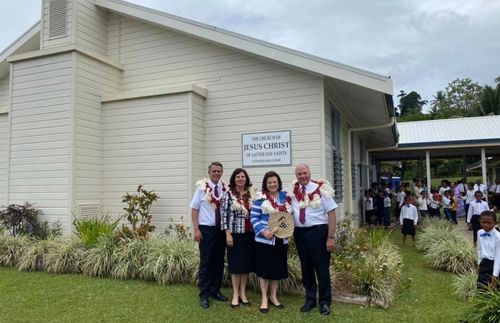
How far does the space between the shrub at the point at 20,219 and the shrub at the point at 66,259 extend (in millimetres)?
1771

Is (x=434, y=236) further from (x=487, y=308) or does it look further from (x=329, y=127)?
(x=487, y=308)

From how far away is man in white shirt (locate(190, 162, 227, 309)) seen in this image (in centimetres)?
522

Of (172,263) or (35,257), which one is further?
(35,257)

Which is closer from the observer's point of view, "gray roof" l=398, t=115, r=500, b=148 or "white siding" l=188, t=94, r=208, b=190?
"white siding" l=188, t=94, r=208, b=190

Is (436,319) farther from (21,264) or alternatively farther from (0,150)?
(0,150)

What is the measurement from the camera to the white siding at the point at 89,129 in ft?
27.8

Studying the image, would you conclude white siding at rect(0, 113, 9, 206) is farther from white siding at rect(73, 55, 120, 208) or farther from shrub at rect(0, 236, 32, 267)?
white siding at rect(73, 55, 120, 208)

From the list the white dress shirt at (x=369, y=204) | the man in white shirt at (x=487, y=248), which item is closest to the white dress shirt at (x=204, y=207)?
the man in white shirt at (x=487, y=248)

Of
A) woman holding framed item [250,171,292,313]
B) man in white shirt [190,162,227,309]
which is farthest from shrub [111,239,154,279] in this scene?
woman holding framed item [250,171,292,313]

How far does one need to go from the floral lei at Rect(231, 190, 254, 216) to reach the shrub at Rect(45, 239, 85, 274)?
3401 mm

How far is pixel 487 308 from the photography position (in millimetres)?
3996

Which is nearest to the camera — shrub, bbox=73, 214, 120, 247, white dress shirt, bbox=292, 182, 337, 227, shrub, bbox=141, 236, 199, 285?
white dress shirt, bbox=292, 182, 337, 227

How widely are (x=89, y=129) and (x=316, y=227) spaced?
236 inches

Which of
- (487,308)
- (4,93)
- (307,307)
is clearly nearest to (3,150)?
(4,93)
